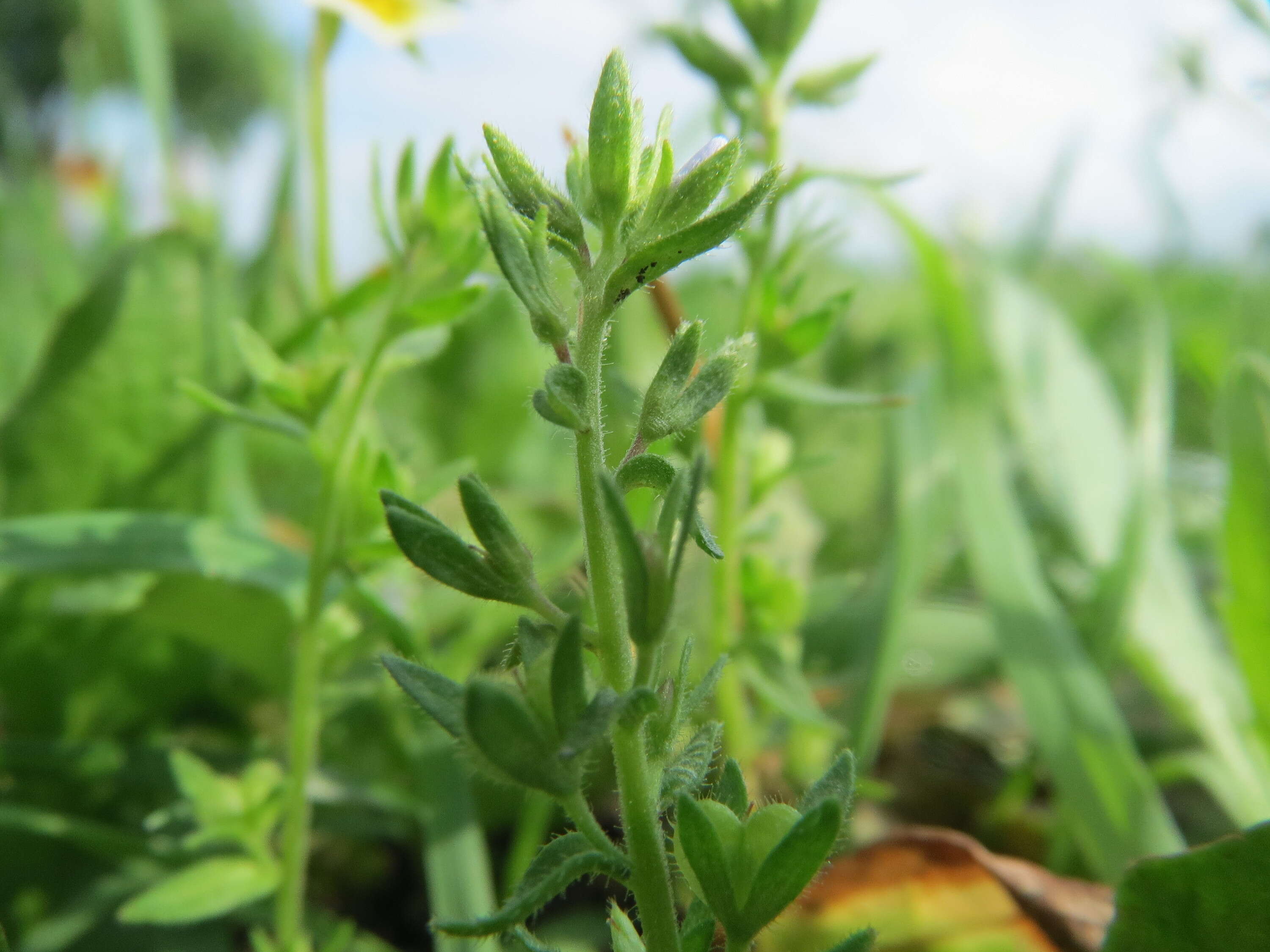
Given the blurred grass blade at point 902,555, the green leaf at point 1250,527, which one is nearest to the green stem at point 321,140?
the blurred grass blade at point 902,555

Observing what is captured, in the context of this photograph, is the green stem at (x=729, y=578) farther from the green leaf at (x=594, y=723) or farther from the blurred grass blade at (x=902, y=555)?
the green leaf at (x=594, y=723)

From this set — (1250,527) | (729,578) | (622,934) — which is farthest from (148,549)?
(1250,527)

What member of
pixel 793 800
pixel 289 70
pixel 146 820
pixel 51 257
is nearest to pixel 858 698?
pixel 793 800

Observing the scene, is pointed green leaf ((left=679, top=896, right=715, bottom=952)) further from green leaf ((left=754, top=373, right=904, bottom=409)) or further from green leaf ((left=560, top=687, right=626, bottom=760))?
green leaf ((left=754, top=373, right=904, bottom=409))

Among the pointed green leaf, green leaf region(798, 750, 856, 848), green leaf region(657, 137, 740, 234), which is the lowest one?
the pointed green leaf

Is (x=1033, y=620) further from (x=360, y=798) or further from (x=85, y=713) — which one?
(x=85, y=713)

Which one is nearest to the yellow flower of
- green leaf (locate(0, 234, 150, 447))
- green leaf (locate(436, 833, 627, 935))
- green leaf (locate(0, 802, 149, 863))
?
green leaf (locate(0, 234, 150, 447))

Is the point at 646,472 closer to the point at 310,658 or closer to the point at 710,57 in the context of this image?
the point at 310,658
